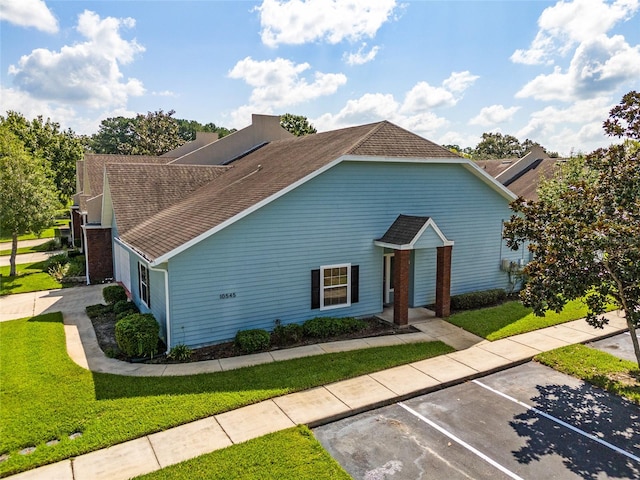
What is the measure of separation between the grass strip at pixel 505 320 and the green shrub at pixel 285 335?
5.57 metres

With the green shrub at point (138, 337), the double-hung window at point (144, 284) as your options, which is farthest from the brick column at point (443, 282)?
the double-hung window at point (144, 284)

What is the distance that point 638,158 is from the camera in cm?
999

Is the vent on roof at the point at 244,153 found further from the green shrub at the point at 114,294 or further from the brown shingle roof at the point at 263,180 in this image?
the green shrub at the point at 114,294

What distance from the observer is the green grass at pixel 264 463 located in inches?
261

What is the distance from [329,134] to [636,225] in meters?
12.3

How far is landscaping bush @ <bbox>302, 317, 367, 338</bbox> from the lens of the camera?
12877mm

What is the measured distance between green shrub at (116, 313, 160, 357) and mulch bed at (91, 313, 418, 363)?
263 millimetres

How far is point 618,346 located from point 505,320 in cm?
323

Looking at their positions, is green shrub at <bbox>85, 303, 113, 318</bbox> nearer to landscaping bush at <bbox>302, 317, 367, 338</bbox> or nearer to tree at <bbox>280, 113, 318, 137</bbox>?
landscaping bush at <bbox>302, 317, 367, 338</bbox>

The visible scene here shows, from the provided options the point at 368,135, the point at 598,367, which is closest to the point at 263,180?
the point at 368,135

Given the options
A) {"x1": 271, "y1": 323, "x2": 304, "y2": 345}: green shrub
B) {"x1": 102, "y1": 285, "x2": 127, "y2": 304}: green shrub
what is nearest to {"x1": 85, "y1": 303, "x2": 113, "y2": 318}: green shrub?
{"x1": 102, "y1": 285, "x2": 127, "y2": 304}: green shrub

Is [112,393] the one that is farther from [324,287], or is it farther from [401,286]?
[401,286]

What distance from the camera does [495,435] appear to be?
26.3 feet

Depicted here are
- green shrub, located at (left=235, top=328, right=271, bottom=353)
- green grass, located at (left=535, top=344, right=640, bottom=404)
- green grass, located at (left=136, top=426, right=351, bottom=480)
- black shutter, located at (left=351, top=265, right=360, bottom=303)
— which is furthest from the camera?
black shutter, located at (left=351, top=265, right=360, bottom=303)
